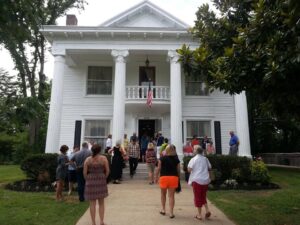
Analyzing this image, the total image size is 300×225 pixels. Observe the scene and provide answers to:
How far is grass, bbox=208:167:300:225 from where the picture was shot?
23.9 ft

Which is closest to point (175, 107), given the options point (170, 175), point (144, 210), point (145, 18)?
point (145, 18)

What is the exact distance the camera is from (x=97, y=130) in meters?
19.5

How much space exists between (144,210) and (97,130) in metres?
11.8

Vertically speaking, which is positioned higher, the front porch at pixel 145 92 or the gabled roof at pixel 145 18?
the gabled roof at pixel 145 18

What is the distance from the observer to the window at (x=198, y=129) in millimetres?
19500

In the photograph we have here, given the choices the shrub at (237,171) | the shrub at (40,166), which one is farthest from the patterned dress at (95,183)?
the shrub at (237,171)

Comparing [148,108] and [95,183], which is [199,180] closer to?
[95,183]

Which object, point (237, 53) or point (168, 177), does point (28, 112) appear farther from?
point (237, 53)

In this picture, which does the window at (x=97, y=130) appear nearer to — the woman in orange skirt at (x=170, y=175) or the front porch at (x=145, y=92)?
the front porch at (x=145, y=92)

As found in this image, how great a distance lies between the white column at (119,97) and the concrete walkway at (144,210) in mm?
5477

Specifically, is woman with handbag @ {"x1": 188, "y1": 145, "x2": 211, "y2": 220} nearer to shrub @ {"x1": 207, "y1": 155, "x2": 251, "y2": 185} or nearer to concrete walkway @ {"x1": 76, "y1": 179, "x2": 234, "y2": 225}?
concrete walkway @ {"x1": 76, "y1": 179, "x2": 234, "y2": 225}

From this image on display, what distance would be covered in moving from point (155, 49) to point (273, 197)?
425 inches

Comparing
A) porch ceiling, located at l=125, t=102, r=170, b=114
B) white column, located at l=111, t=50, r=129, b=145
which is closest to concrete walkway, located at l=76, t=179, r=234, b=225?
white column, located at l=111, t=50, r=129, b=145

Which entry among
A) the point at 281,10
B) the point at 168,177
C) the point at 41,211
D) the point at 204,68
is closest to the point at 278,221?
the point at 168,177
